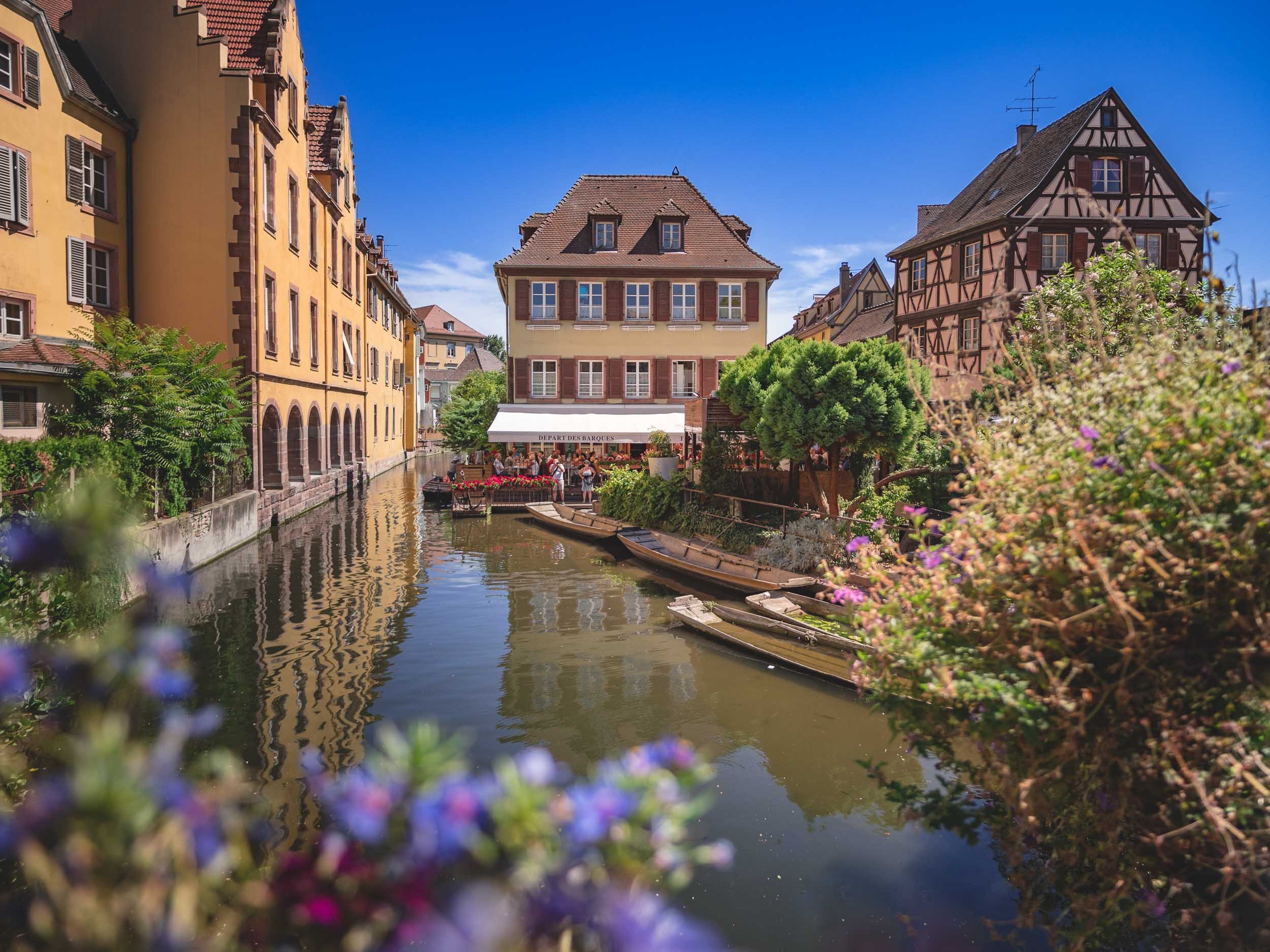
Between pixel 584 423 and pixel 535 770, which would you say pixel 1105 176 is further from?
pixel 535 770

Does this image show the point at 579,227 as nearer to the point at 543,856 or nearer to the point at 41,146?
the point at 41,146

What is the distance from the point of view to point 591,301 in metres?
30.2

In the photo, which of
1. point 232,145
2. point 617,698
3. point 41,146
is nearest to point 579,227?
point 232,145

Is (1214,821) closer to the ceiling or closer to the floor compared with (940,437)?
closer to the floor

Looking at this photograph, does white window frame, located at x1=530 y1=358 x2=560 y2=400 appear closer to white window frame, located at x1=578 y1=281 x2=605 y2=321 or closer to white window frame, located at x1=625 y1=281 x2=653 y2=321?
white window frame, located at x1=578 y1=281 x2=605 y2=321

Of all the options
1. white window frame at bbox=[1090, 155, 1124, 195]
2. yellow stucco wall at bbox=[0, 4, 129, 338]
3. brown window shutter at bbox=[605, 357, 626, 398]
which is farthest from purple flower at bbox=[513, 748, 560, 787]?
white window frame at bbox=[1090, 155, 1124, 195]

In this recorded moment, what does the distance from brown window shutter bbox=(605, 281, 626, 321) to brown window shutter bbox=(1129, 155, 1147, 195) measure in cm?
1728

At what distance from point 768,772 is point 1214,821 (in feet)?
17.9

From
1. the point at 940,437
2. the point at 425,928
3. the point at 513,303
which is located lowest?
the point at 425,928

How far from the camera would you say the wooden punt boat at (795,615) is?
33.6ft

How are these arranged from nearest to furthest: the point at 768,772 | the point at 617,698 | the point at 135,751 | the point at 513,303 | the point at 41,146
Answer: the point at 135,751, the point at 768,772, the point at 617,698, the point at 41,146, the point at 513,303

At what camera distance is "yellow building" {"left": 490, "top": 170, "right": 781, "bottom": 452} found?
98.7 ft

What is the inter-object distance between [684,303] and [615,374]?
3.72m

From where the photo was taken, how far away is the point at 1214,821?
8.68 feet
